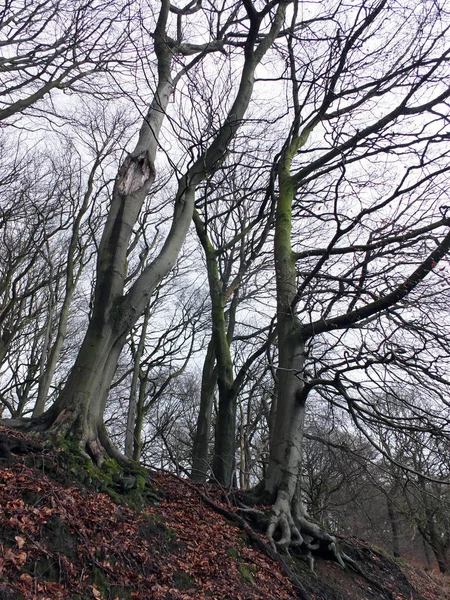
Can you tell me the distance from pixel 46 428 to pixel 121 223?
2493mm

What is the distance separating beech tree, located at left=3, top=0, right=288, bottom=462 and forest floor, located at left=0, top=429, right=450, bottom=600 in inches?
23.7

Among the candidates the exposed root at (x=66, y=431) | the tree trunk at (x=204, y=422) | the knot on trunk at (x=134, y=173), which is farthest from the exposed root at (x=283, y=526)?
the knot on trunk at (x=134, y=173)

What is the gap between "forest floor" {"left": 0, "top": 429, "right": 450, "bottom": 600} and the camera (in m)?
2.43

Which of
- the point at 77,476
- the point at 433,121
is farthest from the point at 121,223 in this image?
the point at 433,121

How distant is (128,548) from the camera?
3.03m

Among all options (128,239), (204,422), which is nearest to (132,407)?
(204,422)

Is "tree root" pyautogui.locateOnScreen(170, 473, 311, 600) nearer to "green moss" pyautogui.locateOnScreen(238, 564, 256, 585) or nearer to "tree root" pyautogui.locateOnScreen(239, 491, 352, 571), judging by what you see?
"tree root" pyautogui.locateOnScreen(239, 491, 352, 571)

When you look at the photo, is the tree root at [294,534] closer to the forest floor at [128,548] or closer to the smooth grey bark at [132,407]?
the forest floor at [128,548]

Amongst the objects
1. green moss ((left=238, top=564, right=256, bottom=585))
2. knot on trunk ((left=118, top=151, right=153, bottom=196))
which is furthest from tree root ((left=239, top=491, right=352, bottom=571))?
knot on trunk ((left=118, top=151, right=153, bottom=196))

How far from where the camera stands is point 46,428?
4.13 metres

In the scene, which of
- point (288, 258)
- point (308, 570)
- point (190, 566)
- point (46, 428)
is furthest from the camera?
point (288, 258)

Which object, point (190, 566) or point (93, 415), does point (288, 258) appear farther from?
point (190, 566)

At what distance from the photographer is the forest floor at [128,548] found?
2.43 metres

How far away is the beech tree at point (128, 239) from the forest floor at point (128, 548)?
23.7 inches
